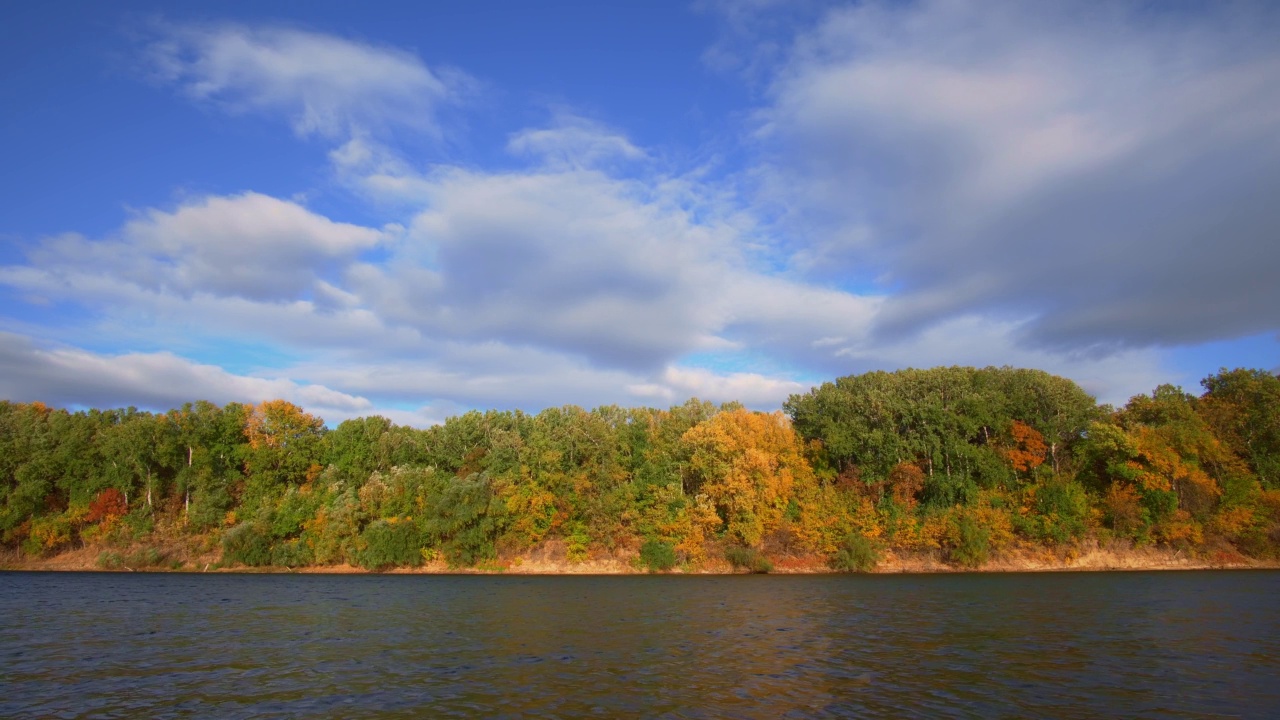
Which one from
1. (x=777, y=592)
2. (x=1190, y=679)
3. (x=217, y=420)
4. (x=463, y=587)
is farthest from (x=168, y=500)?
(x=1190, y=679)

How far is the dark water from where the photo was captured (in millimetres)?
17688

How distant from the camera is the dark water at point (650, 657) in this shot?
58.0ft

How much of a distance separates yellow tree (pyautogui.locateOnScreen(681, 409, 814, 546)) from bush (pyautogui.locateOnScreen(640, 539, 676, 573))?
292 inches

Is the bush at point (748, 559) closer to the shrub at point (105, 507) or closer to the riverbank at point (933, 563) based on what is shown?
the riverbank at point (933, 563)

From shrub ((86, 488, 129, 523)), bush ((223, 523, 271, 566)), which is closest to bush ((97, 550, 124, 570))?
shrub ((86, 488, 129, 523))

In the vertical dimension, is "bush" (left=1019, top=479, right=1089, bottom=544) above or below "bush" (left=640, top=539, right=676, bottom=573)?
above

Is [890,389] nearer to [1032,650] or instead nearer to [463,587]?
[463,587]

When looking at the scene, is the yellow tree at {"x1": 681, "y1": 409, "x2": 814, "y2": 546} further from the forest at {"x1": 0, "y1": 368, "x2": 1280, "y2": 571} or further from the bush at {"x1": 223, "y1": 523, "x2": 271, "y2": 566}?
the bush at {"x1": 223, "y1": 523, "x2": 271, "y2": 566}

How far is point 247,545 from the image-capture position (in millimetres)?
97312

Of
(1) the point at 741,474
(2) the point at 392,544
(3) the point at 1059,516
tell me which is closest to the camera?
(1) the point at 741,474

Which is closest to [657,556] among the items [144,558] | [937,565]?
[937,565]

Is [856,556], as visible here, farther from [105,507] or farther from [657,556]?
[105,507]

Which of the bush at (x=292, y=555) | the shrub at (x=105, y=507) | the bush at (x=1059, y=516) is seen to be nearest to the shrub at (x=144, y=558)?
the shrub at (x=105, y=507)

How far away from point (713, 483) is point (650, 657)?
203 ft
